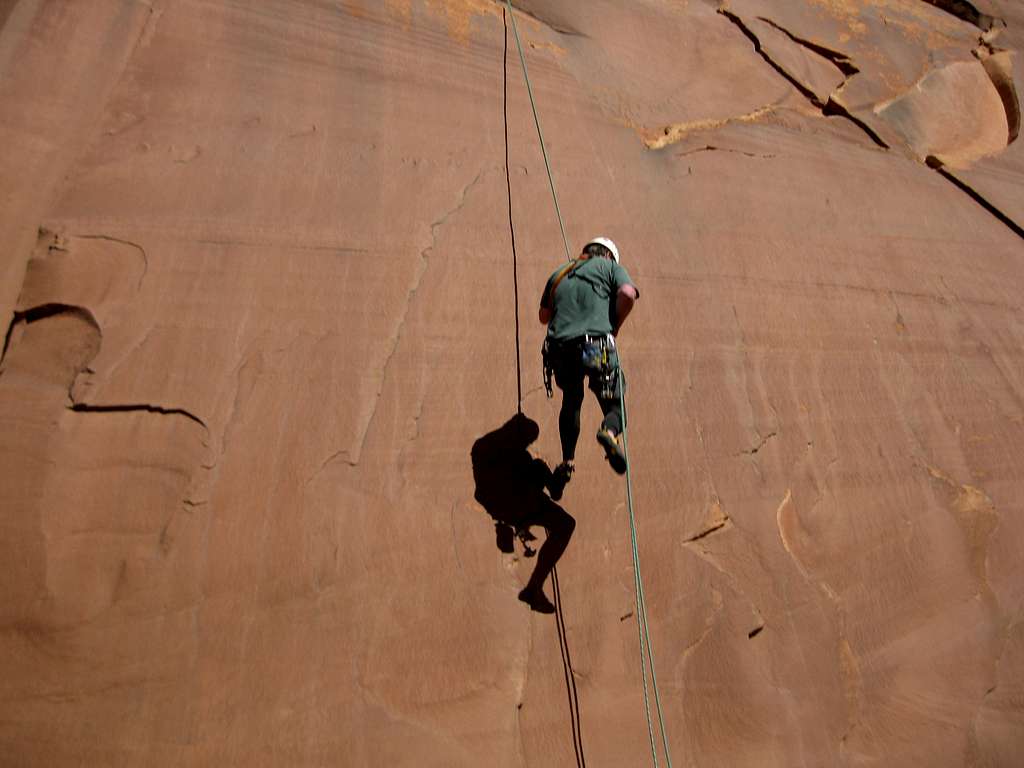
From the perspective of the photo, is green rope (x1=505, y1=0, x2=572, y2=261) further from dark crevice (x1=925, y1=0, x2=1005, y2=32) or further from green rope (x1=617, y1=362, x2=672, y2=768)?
dark crevice (x1=925, y1=0, x2=1005, y2=32)

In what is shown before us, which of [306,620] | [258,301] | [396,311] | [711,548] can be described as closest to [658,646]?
[711,548]

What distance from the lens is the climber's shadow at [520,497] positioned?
269cm

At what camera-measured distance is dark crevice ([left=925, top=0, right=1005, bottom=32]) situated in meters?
6.09

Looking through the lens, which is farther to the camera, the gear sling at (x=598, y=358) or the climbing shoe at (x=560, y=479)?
the climbing shoe at (x=560, y=479)

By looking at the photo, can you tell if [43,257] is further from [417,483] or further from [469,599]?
[469,599]

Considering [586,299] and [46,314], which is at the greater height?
[586,299]

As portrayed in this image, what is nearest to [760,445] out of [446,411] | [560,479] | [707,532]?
[707,532]

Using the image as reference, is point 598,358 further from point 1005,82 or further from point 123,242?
point 1005,82

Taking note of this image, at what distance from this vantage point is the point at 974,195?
15.5 feet

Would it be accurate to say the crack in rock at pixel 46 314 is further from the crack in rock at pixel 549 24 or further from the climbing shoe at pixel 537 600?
the crack in rock at pixel 549 24

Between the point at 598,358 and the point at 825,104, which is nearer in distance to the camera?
the point at 598,358

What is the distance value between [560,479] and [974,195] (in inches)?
149

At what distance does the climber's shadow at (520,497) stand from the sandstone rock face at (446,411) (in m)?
0.05

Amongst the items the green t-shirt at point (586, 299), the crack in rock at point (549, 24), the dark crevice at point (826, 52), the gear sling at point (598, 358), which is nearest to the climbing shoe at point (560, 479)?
the gear sling at point (598, 358)
